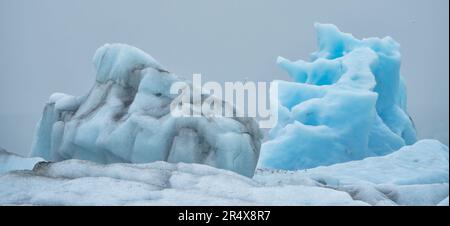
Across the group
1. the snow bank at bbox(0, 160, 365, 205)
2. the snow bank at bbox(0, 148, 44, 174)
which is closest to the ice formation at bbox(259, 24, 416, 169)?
the snow bank at bbox(0, 148, 44, 174)

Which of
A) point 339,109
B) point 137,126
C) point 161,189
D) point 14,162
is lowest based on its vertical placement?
point 14,162

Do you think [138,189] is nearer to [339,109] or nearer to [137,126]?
[137,126]

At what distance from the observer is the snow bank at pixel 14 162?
6.04 meters

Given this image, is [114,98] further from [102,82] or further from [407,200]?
[407,200]

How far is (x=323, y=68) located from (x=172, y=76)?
7.29 m

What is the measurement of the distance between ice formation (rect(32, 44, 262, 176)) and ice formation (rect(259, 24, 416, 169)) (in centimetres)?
453

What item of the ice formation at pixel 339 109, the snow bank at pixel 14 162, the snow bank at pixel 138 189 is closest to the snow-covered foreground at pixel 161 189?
the snow bank at pixel 138 189

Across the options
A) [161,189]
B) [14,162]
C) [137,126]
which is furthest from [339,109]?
[161,189]

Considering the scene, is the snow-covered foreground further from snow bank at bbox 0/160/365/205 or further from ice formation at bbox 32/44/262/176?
ice formation at bbox 32/44/262/176

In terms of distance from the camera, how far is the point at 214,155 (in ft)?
19.8

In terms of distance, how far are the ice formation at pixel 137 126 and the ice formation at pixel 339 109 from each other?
4529mm

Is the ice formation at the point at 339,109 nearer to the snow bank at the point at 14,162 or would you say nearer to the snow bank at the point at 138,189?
the snow bank at the point at 14,162

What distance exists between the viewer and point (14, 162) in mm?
6172

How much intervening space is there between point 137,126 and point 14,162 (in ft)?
5.69
